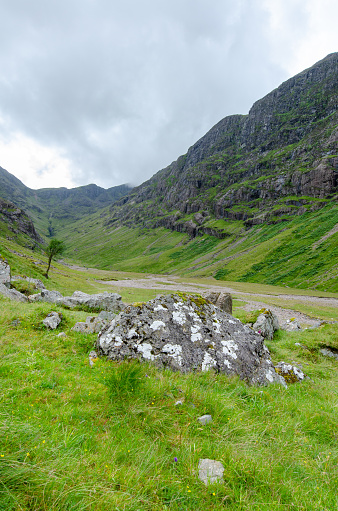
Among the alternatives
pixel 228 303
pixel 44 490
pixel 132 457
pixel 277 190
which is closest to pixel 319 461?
pixel 132 457

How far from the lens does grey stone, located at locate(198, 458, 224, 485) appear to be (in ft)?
10.6

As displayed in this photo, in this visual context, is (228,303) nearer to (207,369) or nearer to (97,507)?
(207,369)

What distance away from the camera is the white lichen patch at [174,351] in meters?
7.38

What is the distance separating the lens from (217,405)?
4941 mm

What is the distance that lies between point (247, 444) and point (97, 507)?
2.77 meters

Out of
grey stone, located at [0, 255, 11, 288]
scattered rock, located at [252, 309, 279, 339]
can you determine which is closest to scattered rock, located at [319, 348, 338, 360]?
scattered rock, located at [252, 309, 279, 339]

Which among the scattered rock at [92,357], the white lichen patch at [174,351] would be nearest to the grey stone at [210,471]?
the white lichen patch at [174,351]

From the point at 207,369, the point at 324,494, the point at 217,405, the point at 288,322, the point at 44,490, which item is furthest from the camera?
the point at 288,322

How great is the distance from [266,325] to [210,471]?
46.7 ft

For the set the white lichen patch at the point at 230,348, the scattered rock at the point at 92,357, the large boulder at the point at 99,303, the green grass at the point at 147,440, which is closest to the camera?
the green grass at the point at 147,440

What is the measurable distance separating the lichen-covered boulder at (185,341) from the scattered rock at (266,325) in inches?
272

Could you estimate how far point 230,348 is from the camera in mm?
8328

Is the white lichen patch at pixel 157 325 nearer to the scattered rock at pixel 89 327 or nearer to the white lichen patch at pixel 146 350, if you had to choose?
the white lichen patch at pixel 146 350

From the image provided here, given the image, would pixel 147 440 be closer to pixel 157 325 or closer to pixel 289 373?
pixel 157 325
